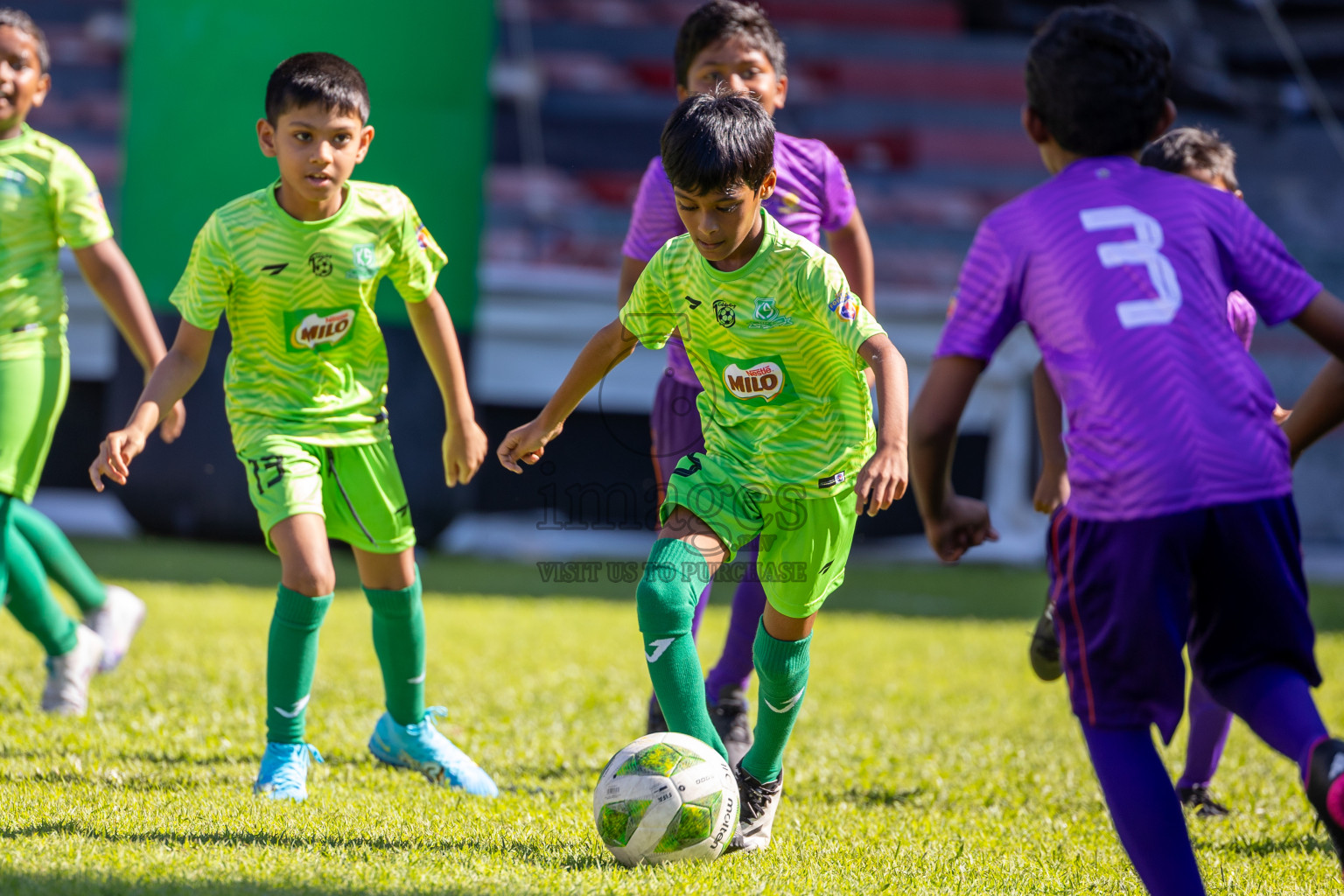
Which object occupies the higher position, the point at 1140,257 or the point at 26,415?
the point at 1140,257

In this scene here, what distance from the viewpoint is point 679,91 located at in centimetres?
401

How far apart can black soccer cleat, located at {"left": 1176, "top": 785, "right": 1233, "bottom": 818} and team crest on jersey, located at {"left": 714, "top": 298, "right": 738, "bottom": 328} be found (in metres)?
1.98

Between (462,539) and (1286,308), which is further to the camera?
(462,539)

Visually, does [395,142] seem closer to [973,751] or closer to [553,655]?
[553,655]

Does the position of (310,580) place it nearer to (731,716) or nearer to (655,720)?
(655,720)

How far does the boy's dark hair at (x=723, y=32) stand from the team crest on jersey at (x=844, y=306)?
120 cm

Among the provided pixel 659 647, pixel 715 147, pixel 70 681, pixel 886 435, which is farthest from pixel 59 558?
pixel 886 435

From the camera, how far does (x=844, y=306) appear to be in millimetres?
2994

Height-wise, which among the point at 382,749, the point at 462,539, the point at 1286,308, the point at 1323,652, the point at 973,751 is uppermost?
the point at 1286,308

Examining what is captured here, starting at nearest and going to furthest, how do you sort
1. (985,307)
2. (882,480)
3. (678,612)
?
1. (985,307)
2. (882,480)
3. (678,612)

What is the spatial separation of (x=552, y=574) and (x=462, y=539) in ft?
6.74

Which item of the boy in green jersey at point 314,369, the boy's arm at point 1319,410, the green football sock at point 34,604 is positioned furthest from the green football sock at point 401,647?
the boy's arm at point 1319,410

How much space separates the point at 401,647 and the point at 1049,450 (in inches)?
73.3

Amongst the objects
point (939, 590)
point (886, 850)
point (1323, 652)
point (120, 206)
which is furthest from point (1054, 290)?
point (120, 206)
